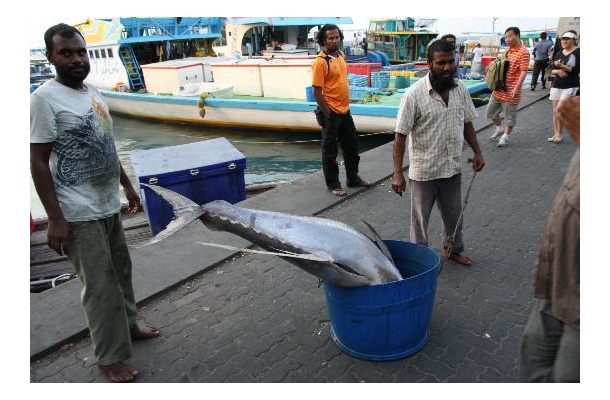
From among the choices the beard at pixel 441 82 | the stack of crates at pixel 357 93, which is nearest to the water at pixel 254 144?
the stack of crates at pixel 357 93

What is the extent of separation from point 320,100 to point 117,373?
3.76 m

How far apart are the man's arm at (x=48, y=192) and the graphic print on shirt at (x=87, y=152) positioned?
93 mm

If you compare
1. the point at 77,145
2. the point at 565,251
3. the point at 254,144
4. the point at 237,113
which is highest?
the point at 77,145

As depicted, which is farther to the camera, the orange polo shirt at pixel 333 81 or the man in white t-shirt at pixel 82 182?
the orange polo shirt at pixel 333 81

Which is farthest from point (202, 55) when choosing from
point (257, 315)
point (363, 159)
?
point (257, 315)

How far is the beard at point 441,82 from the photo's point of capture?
3295 mm

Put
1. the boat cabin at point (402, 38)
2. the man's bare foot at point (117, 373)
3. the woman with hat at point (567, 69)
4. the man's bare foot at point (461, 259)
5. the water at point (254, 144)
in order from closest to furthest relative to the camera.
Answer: the man's bare foot at point (117, 373)
the man's bare foot at point (461, 259)
the woman with hat at point (567, 69)
the water at point (254, 144)
the boat cabin at point (402, 38)

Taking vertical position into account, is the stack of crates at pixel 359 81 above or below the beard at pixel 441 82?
below

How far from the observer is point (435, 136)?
3465 mm

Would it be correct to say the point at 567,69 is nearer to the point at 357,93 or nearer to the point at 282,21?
the point at 357,93

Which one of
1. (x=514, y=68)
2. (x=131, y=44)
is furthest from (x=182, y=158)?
(x=131, y=44)

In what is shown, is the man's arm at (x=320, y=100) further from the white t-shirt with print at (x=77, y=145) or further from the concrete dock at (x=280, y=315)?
the white t-shirt with print at (x=77, y=145)

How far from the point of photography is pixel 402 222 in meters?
5.18

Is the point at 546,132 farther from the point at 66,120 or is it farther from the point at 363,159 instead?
the point at 66,120
